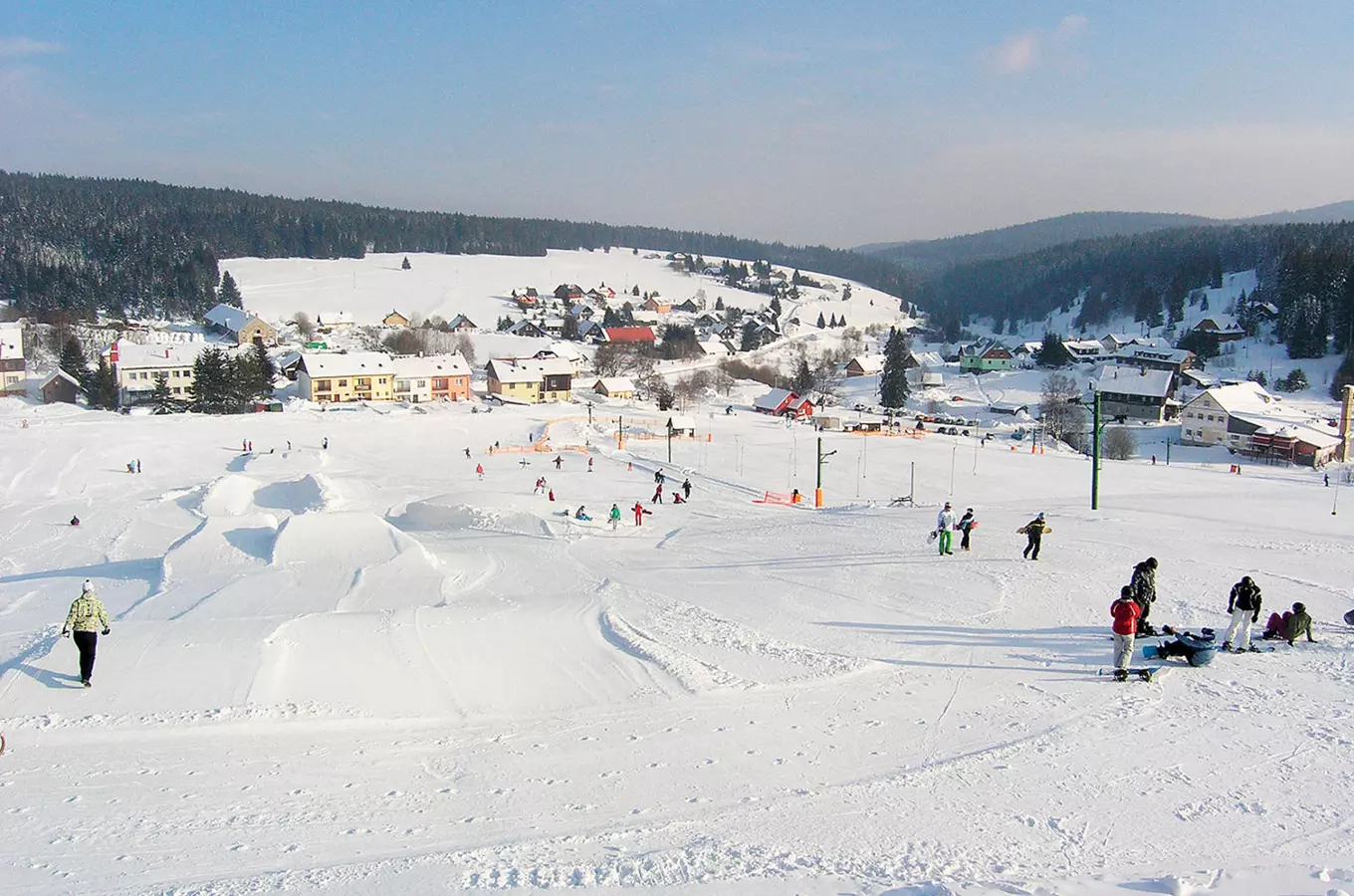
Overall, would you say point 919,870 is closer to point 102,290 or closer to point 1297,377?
point 1297,377

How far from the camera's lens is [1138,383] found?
68.2m

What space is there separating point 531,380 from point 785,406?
20.6 m

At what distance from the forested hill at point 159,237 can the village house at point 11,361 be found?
2681 cm

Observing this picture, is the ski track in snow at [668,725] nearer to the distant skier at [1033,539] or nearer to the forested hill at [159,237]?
the distant skier at [1033,539]

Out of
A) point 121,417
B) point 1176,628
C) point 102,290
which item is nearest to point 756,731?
point 1176,628

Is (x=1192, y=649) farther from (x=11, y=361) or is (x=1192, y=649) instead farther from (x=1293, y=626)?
(x=11, y=361)

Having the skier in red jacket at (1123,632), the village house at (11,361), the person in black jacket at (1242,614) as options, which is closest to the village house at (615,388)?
the village house at (11,361)

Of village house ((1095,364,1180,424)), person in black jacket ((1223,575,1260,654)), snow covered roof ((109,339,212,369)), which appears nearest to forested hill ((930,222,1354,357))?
village house ((1095,364,1180,424))

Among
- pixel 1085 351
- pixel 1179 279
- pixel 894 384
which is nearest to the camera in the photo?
pixel 894 384

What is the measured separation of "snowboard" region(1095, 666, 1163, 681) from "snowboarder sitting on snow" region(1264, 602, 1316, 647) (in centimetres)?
191

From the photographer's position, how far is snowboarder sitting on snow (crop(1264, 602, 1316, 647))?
31.4 feet

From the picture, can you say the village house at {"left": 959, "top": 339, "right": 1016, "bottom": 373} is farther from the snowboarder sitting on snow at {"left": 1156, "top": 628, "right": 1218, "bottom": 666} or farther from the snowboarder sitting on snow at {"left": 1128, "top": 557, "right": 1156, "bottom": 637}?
the snowboarder sitting on snow at {"left": 1156, "top": 628, "right": 1218, "bottom": 666}

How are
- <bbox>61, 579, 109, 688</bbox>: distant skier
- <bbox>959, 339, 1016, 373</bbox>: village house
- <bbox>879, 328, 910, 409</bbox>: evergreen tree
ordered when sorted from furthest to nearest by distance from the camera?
<bbox>959, 339, 1016, 373</bbox>: village house → <bbox>879, 328, 910, 409</bbox>: evergreen tree → <bbox>61, 579, 109, 688</bbox>: distant skier

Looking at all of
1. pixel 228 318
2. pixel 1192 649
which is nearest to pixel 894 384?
pixel 1192 649
